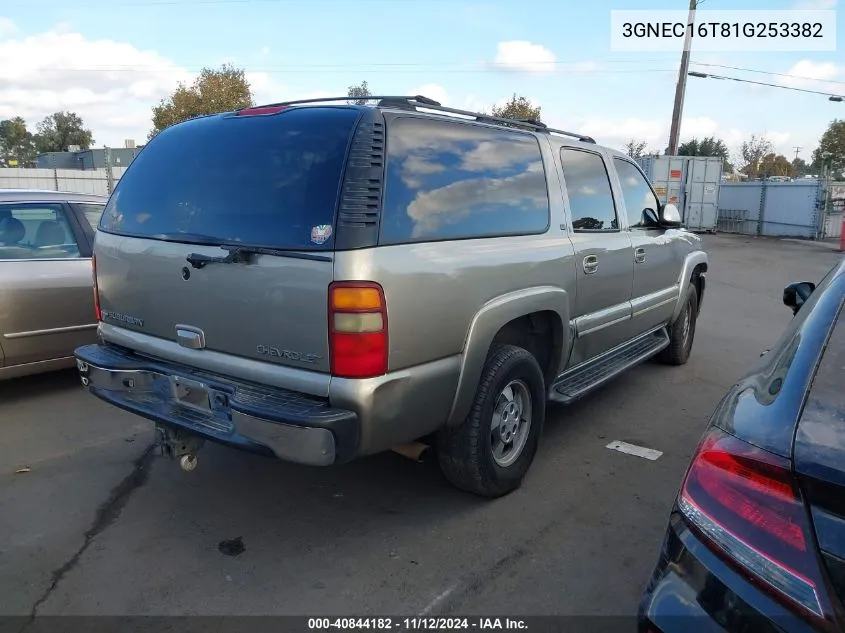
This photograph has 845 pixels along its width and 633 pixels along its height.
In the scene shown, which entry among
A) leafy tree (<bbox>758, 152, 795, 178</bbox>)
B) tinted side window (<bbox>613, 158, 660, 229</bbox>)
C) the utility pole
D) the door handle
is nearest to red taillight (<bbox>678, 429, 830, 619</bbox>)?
the door handle

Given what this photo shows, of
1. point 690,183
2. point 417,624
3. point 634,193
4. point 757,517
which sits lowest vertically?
point 417,624

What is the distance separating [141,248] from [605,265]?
113 inches

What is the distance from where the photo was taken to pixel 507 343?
3.62 meters

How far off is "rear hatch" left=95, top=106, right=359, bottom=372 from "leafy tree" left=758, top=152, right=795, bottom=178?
196ft

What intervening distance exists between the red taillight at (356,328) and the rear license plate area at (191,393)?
2.30ft

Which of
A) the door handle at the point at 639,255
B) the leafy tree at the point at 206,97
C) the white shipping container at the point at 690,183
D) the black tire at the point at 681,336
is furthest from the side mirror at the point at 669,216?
the leafy tree at the point at 206,97

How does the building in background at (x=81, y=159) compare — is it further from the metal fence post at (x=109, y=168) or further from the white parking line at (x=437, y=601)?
the white parking line at (x=437, y=601)

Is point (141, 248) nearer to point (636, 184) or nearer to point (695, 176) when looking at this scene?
point (636, 184)

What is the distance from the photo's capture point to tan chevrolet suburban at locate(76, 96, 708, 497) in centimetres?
266

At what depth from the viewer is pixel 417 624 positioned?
2613 mm

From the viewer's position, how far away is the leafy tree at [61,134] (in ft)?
221

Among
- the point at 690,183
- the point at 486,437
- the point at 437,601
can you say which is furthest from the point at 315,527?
the point at 690,183

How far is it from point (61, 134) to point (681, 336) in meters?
75.7

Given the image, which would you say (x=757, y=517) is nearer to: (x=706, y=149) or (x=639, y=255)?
(x=639, y=255)
